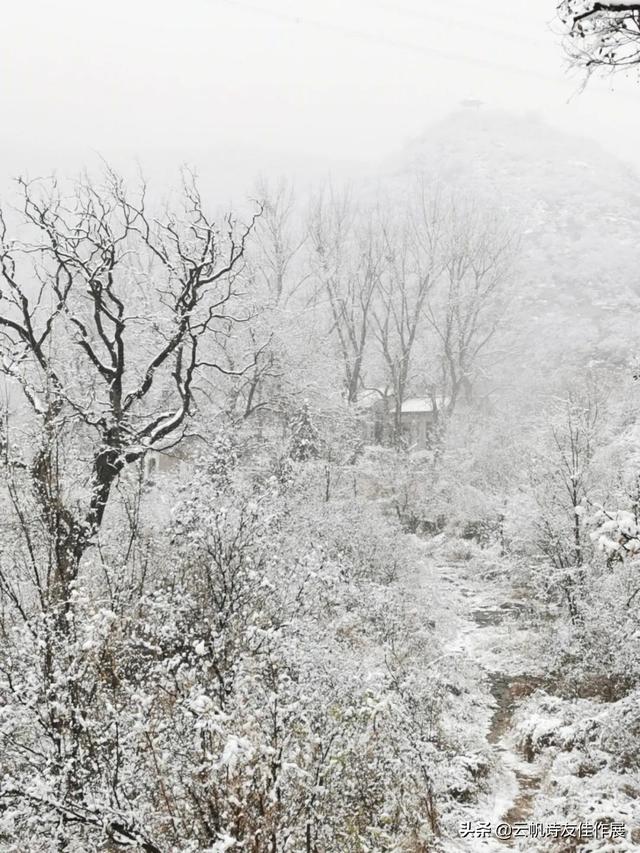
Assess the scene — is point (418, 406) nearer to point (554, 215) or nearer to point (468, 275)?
point (468, 275)

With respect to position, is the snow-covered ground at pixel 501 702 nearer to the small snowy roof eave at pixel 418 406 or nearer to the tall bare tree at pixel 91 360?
the tall bare tree at pixel 91 360

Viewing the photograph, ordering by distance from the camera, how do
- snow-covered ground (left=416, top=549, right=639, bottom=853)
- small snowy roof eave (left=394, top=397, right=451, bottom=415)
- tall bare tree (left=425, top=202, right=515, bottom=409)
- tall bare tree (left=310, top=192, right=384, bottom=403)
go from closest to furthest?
snow-covered ground (left=416, top=549, right=639, bottom=853) < tall bare tree (left=310, top=192, right=384, bottom=403) < tall bare tree (left=425, top=202, right=515, bottom=409) < small snowy roof eave (left=394, top=397, right=451, bottom=415)

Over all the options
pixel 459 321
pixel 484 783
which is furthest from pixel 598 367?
pixel 484 783

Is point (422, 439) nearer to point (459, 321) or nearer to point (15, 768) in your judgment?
point (459, 321)

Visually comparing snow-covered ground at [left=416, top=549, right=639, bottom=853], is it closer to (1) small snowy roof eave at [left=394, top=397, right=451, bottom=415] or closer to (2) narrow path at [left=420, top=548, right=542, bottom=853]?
(2) narrow path at [left=420, top=548, right=542, bottom=853]

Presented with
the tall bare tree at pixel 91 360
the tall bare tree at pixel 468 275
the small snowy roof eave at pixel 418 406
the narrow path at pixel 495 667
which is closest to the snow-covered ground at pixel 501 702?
the narrow path at pixel 495 667

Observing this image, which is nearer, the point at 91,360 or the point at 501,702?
the point at 501,702

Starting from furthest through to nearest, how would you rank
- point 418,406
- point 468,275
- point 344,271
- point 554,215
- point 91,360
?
1. point 554,215
2. point 468,275
3. point 418,406
4. point 344,271
5. point 91,360

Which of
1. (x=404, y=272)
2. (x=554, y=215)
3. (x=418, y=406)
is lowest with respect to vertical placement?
(x=418, y=406)

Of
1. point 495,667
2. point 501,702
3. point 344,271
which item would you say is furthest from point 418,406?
point 501,702

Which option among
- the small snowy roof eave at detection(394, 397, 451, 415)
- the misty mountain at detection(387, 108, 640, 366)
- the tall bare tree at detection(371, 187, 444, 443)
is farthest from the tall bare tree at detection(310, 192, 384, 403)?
the misty mountain at detection(387, 108, 640, 366)

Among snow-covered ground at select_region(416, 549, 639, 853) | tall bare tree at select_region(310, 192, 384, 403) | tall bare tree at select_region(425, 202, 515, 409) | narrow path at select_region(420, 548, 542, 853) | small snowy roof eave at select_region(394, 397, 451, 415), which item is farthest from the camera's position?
small snowy roof eave at select_region(394, 397, 451, 415)

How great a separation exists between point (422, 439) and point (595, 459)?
18190 mm

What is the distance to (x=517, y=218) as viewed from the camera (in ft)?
191
